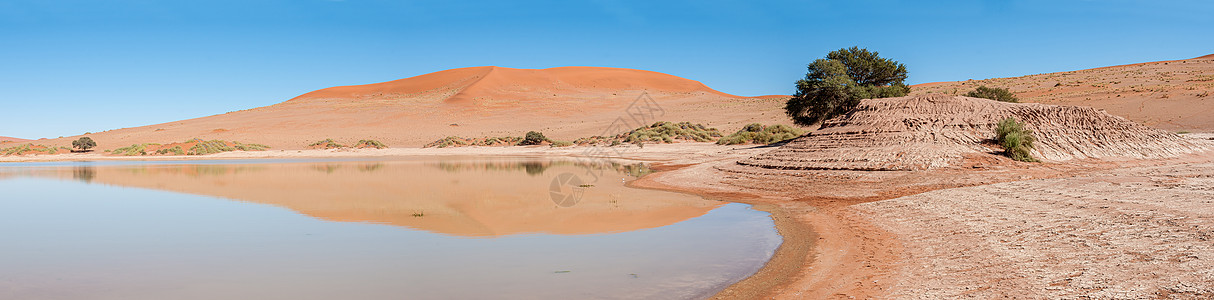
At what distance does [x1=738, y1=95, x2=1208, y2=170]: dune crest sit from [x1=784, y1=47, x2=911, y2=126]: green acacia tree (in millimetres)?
11179

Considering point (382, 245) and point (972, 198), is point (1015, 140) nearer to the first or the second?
point (972, 198)

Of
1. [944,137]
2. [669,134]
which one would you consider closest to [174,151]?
[669,134]

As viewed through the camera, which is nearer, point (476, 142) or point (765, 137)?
point (765, 137)

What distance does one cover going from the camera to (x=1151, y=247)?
559cm

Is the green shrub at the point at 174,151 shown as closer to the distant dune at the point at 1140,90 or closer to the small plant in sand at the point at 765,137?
the small plant in sand at the point at 765,137

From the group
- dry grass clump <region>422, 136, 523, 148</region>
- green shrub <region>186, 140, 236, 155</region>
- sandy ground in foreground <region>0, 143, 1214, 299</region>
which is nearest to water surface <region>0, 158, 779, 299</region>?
sandy ground in foreground <region>0, 143, 1214, 299</region>

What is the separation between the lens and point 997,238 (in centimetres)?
690

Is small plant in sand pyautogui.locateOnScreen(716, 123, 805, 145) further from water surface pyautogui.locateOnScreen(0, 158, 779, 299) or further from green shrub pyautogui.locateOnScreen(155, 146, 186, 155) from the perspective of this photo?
green shrub pyautogui.locateOnScreen(155, 146, 186, 155)

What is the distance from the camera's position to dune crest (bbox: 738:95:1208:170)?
16.0 meters

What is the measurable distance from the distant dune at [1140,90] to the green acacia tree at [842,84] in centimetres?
366

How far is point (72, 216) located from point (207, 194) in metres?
4.14

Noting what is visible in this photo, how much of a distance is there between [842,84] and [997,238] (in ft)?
85.5

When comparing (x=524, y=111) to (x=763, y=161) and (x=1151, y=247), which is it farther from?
(x=1151, y=247)

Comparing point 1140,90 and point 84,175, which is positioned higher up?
point 1140,90
